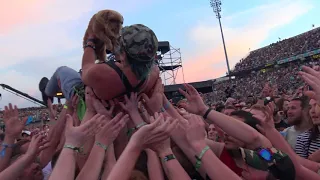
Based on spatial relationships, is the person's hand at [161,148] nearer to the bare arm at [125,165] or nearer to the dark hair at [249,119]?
the bare arm at [125,165]

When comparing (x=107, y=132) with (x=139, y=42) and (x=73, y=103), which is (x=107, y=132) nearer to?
(x=139, y=42)

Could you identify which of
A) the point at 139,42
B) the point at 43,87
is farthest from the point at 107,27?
the point at 43,87

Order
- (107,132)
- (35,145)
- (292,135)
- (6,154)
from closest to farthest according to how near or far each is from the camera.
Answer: (107,132)
(35,145)
(6,154)
(292,135)

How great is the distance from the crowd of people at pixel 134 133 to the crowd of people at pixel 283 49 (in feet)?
103

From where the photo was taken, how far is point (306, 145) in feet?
11.8

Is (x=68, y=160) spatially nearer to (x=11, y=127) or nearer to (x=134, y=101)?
(x=134, y=101)

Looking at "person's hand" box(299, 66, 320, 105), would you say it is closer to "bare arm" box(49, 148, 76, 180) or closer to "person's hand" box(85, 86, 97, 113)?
"person's hand" box(85, 86, 97, 113)

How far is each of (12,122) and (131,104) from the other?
1.23 meters

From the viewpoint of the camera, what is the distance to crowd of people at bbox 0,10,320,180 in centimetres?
186

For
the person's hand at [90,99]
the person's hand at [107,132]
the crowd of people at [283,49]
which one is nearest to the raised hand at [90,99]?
the person's hand at [90,99]

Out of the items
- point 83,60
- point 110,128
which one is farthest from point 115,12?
point 110,128

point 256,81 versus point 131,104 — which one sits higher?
point 131,104

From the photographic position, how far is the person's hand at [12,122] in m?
2.86

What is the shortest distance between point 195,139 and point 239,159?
62 centimetres
